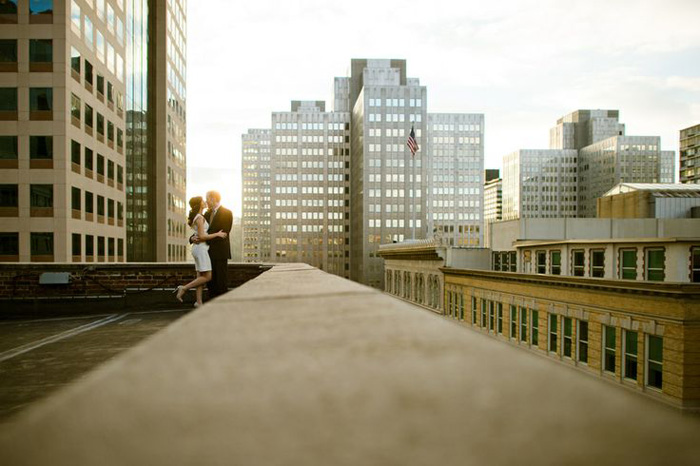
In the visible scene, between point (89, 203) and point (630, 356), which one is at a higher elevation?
point (89, 203)

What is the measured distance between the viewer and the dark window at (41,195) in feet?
123

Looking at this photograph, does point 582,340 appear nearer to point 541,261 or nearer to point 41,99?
point 541,261

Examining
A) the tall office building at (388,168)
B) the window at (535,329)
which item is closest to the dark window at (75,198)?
the window at (535,329)

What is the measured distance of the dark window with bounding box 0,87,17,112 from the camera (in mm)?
37469

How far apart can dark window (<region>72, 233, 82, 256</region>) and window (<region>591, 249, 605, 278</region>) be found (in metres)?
38.5

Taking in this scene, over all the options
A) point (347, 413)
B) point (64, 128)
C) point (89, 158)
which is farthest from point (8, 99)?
point (347, 413)

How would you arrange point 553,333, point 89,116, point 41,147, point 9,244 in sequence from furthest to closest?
point 89,116 < point 41,147 < point 9,244 < point 553,333

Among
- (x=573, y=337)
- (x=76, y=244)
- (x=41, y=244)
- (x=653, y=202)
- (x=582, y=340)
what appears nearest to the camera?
(x=582, y=340)

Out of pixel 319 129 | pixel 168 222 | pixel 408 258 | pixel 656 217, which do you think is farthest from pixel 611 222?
pixel 319 129

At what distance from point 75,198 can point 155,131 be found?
28.8 m

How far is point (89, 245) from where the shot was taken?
42.2 m

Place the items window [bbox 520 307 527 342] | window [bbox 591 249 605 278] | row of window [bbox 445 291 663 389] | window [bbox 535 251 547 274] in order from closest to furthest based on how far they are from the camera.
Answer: row of window [bbox 445 291 663 389] < window [bbox 591 249 605 278] < window [bbox 520 307 527 342] < window [bbox 535 251 547 274]

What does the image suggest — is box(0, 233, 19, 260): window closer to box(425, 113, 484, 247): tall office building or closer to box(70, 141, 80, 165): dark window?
box(70, 141, 80, 165): dark window

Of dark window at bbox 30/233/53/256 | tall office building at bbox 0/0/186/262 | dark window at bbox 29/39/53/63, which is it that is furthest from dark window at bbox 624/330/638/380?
dark window at bbox 29/39/53/63
